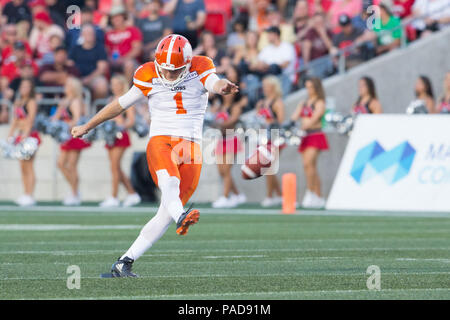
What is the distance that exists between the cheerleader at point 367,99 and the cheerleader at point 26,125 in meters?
5.53

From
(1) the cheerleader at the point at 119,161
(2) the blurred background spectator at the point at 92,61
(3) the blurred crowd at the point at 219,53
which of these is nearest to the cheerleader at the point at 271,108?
(3) the blurred crowd at the point at 219,53

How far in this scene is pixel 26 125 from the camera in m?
19.5

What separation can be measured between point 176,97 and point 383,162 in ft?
27.8

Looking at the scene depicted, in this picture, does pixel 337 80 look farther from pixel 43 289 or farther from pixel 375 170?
pixel 43 289

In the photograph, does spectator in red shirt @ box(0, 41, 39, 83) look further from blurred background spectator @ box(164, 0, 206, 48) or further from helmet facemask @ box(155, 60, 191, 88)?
helmet facemask @ box(155, 60, 191, 88)

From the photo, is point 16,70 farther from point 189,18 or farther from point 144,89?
point 144,89

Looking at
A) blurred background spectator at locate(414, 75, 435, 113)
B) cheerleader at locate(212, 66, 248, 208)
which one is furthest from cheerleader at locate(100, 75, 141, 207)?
blurred background spectator at locate(414, 75, 435, 113)

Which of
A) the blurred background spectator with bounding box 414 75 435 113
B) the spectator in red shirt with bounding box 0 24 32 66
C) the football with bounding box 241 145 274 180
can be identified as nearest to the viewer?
→ the football with bounding box 241 145 274 180

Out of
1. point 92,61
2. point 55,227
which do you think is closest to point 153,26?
point 92,61

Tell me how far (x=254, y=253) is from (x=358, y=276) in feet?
7.79

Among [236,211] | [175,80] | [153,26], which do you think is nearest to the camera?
[175,80]

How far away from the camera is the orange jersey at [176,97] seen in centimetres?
877

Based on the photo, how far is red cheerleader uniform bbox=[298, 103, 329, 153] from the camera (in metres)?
18.9

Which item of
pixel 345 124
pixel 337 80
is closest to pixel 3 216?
pixel 345 124
